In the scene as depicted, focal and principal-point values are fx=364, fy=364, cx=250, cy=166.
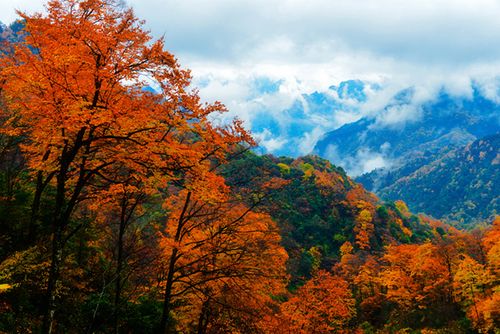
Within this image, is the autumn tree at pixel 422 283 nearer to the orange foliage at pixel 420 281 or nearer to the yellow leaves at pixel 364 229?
the orange foliage at pixel 420 281

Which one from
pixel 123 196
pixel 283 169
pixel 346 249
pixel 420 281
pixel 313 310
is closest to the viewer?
pixel 123 196

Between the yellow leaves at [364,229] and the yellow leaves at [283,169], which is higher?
the yellow leaves at [283,169]

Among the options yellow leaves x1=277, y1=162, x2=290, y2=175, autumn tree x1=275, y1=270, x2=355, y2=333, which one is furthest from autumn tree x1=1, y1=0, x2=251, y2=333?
yellow leaves x1=277, y1=162, x2=290, y2=175

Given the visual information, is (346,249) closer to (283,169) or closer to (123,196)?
(283,169)

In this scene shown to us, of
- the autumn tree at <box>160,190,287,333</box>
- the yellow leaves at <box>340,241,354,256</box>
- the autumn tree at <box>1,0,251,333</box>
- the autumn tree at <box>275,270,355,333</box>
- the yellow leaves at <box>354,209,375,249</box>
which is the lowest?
the autumn tree at <box>275,270,355,333</box>

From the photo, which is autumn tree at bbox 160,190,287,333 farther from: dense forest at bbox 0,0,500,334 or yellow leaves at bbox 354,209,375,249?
yellow leaves at bbox 354,209,375,249

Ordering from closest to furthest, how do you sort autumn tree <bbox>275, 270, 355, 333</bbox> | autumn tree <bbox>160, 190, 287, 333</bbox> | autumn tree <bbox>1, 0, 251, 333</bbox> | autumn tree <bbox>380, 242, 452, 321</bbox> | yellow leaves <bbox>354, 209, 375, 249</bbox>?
autumn tree <bbox>1, 0, 251, 333</bbox>, autumn tree <bbox>160, 190, 287, 333</bbox>, autumn tree <bbox>275, 270, 355, 333</bbox>, autumn tree <bbox>380, 242, 452, 321</bbox>, yellow leaves <bbox>354, 209, 375, 249</bbox>

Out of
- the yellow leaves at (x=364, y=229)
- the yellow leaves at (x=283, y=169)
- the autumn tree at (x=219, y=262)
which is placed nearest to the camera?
the autumn tree at (x=219, y=262)

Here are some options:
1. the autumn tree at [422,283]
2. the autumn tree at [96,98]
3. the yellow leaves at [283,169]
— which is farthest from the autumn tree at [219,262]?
the yellow leaves at [283,169]

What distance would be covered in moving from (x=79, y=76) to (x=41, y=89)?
123cm

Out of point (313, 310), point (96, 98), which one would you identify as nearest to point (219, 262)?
point (96, 98)

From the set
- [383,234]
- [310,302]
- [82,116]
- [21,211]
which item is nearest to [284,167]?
[383,234]

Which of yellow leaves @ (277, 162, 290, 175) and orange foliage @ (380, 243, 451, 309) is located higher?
yellow leaves @ (277, 162, 290, 175)

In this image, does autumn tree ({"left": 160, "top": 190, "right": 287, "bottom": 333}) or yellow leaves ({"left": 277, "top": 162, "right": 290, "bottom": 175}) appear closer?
autumn tree ({"left": 160, "top": 190, "right": 287, "bottom": 333})
